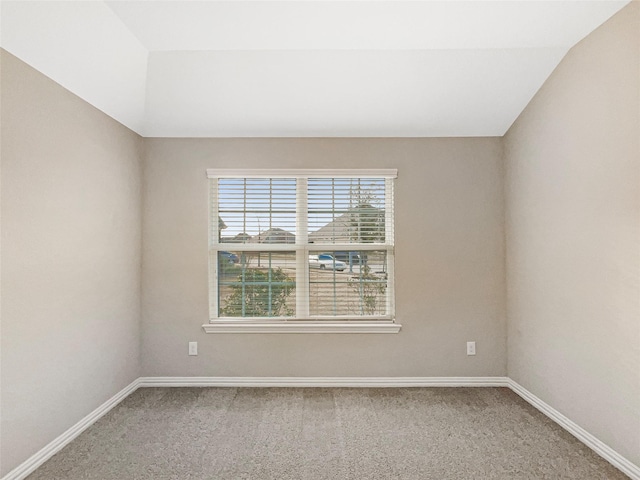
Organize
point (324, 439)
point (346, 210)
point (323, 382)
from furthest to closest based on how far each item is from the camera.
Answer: point (346, 210), point (323, 382), point (324, 439)

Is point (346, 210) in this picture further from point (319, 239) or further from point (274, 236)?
point (274, 236)

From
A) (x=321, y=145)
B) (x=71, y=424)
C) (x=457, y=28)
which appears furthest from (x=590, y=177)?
(x=71, y=424)

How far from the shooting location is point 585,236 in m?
2.42

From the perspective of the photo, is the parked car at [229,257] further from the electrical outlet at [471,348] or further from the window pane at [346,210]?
the electrical outlet at [471,348]

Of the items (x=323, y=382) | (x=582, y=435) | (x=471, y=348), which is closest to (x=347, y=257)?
(x=323, y=382)

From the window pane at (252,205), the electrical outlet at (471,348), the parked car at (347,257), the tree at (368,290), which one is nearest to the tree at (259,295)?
the window pane at (252,205)

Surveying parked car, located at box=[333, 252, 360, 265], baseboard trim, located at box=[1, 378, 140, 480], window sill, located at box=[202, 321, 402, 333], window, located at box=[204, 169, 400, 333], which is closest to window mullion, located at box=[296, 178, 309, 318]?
window, located at box=[204, 169, 400, 333]

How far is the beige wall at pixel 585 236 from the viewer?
2.10 m

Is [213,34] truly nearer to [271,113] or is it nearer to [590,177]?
[271,113]

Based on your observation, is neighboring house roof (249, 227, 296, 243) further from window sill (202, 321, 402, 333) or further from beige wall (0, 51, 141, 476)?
beige wall (0, 51, 141, 476)

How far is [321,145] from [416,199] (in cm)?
97

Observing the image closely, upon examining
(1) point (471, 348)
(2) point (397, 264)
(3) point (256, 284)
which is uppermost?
(2) point (397, 264)

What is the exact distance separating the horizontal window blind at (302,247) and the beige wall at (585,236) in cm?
115

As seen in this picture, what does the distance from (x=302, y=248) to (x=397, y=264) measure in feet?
2.82
